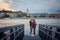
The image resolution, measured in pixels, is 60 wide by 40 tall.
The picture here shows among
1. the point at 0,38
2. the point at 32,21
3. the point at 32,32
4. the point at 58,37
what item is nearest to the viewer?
the point at 0,38

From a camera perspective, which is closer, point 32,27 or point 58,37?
point 58,37

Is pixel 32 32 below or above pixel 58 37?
below

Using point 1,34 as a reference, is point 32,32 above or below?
below

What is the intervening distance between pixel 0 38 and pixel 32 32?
6.45 meters

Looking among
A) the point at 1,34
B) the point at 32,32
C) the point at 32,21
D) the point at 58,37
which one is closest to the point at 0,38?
the point at 1,34

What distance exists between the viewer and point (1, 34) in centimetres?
197

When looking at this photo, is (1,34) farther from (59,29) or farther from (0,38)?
(59,29)

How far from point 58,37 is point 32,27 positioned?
4.84 meters

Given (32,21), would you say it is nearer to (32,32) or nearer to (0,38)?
(32,32)

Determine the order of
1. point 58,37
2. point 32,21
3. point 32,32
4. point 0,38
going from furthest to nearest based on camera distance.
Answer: point 32,32, point 32,21, point 58,37, point 0,38

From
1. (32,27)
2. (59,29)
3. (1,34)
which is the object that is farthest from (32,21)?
(1,34)

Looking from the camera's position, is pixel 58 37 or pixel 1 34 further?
pixel 58 37

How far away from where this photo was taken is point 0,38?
192 centimetres

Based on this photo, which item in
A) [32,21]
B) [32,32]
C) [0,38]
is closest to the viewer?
[0,38]
